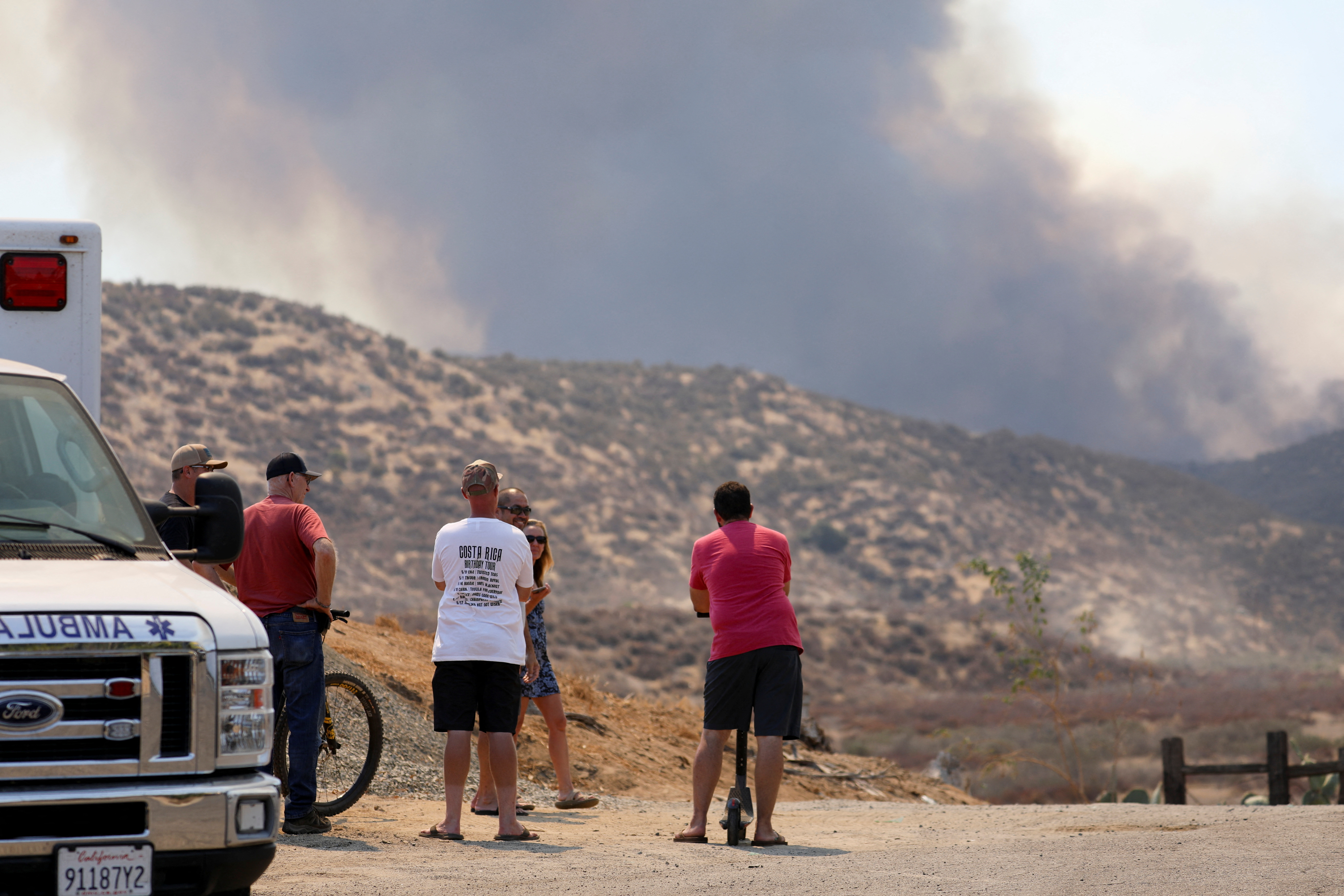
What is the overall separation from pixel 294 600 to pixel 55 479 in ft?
7.56

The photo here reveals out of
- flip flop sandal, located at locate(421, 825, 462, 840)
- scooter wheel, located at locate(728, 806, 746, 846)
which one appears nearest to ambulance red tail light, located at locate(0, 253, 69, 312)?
flip flop sandal, located at locate(421, 825, 462, 840)

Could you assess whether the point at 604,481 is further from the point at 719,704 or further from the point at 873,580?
the point at 719,704

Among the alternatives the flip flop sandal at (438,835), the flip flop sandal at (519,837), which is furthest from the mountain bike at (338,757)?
the flip flop sandal at (519,837)

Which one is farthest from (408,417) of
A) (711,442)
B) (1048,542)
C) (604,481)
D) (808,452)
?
(1048,542)

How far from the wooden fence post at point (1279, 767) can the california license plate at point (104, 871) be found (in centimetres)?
1541

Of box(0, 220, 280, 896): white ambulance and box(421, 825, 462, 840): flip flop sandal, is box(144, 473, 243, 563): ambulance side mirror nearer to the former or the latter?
box(0, 220, 280, 896): white ambulance

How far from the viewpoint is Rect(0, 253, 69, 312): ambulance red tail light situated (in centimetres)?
658

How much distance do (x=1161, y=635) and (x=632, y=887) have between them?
7132 centimetres

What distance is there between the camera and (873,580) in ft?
246

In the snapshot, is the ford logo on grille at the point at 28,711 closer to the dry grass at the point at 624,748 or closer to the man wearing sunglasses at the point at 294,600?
the man wearing sunglasses at the point at 294,600

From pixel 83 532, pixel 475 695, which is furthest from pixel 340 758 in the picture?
pixel 83 532

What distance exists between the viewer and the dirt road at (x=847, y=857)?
6.55 m

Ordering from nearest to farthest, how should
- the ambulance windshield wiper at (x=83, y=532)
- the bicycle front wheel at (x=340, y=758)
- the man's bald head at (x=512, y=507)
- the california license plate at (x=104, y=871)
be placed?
the california license plate at (x=104, y=871), the ambulance windshield wiper at (x=83, y=532), the bicycle front wheel at (x=340, y=758), the man's bald head at (x=512, y=507)

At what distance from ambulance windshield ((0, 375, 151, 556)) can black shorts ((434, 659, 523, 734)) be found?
2680 mm
